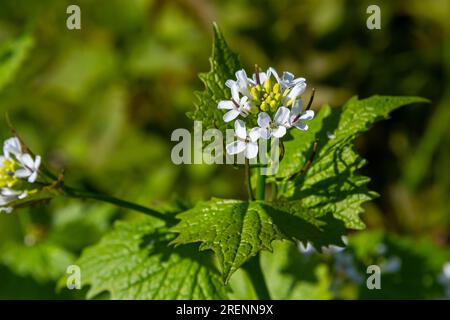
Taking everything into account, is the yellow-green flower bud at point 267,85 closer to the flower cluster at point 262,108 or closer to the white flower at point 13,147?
the flower cluster at point 262,108

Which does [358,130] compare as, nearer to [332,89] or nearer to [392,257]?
[392,257]

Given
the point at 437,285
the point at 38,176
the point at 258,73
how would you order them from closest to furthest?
1. the point at 258,73
2. the point at 38,176
3. the point at 437,285

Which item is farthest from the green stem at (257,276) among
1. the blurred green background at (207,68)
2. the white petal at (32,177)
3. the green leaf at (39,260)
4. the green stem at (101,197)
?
the blurred green background at (207,68)

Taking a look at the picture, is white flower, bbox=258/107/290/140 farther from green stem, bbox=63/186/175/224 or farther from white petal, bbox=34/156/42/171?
white petal, bbox=34/156/42/171

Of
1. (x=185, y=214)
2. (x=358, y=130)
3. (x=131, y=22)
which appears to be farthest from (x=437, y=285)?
(x=131, y=22)

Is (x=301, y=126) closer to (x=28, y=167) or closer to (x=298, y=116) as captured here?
(x=298, y=116)

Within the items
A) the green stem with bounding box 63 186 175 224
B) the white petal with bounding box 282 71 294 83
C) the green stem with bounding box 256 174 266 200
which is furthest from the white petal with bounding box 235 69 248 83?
the green stem with bounding box 63 186 175 224

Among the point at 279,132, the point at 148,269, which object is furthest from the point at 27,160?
the point at 279,132

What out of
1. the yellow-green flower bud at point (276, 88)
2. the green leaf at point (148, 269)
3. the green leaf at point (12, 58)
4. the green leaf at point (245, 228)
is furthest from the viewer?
the green leaf at point (12, 58)
